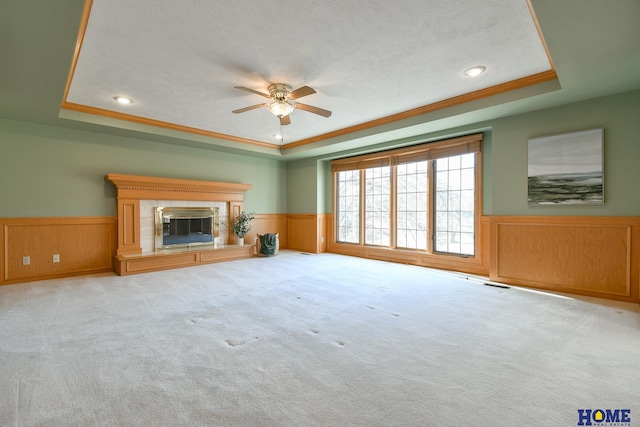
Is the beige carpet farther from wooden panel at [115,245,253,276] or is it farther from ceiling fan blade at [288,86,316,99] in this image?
ceiling fan blade at [288,86,316,99]

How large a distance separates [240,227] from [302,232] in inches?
66.3

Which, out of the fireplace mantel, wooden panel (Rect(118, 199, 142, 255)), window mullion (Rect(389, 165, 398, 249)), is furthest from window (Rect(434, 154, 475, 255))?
wooden panel (Rect(118, 199, 142, 255))

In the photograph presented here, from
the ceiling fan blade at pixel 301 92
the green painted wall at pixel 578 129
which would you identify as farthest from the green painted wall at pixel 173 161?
the ceiling fan blade at pixel 301 92

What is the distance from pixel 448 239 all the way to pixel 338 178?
10.00 ft

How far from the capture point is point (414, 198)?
567cm

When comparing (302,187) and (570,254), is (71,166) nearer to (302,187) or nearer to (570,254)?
(302,187)

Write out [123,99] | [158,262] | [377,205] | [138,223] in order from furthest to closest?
1. [377,205]
2. [138,223]
3. [158,262]
4. [123,99]

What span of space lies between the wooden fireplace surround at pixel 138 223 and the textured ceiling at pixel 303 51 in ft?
4.82

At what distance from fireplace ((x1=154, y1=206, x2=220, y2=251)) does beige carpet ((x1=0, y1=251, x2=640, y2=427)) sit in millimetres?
1917

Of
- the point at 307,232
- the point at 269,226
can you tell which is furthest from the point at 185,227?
the point at 307,232

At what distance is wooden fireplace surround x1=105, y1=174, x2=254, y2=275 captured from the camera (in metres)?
4.90

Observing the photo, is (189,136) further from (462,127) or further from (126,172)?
(462,127)

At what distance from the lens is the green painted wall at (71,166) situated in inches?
167

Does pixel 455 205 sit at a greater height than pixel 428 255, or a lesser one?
greater
